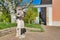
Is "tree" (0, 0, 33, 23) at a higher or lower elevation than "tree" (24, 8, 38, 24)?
higher

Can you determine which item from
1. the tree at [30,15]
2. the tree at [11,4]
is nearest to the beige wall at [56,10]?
the tree at [30,15]

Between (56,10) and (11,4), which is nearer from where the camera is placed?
(11,4)

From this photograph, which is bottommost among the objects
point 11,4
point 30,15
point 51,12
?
point 30,15

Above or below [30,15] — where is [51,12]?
above

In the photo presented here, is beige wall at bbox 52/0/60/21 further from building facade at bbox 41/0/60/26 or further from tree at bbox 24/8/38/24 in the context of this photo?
tree at bbox 24/8/38/24

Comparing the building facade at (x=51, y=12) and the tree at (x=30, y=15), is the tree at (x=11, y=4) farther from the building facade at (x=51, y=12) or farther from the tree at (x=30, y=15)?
the building facade at (x=51, y=12)

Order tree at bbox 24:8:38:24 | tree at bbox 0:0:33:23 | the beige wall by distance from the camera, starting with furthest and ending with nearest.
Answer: the beige wall
tree at bbox 24:8:38:24
tree at bbox 0:0:33:23

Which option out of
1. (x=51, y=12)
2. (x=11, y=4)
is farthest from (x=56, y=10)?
(x=11, y=4)

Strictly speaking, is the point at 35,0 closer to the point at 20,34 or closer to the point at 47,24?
the point at 47,24

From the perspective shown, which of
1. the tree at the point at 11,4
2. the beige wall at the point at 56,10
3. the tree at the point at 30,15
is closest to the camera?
the tree at the point at 11,4

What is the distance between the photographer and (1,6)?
7.69m

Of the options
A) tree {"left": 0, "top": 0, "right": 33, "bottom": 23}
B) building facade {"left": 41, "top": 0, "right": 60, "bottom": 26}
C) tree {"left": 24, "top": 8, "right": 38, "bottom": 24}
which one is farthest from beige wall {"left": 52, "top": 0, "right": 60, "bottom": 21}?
tree {"left": 0, "top": 0, "right": 33, "bottom": 23}

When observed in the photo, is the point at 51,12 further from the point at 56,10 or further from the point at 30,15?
the point at 30,15

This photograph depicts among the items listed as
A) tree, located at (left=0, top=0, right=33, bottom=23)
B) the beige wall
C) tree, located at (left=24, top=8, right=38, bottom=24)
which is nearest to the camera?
tree, located at (left=0, top=0, right=33, bottom=23)
